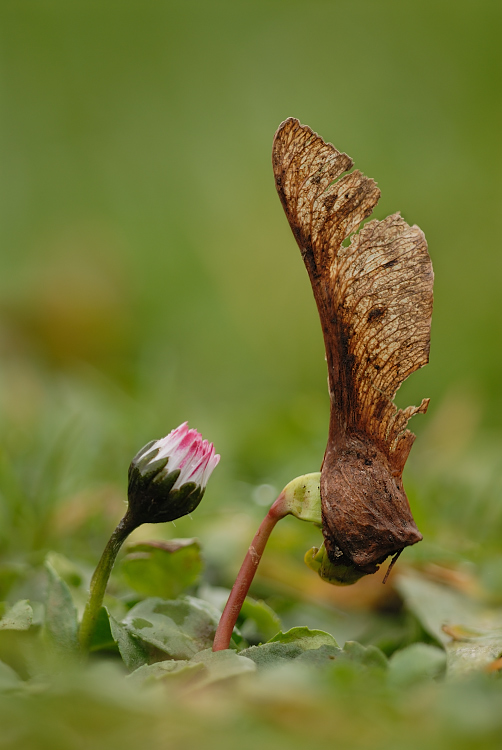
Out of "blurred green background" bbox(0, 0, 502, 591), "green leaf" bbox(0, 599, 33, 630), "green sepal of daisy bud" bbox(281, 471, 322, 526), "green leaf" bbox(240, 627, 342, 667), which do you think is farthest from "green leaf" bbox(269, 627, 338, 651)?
"blurred green background" bbox(0, 0, 502, 591)

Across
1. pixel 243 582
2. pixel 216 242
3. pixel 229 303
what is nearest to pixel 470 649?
pixel 243 582

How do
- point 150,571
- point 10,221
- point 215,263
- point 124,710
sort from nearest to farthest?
1. point 124,710
2. point 150,571
3. point 215,263
4. point 10,221

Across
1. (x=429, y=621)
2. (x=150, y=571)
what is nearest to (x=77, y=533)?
(x=150, y=571)

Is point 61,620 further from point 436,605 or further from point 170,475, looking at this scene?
point 436,605

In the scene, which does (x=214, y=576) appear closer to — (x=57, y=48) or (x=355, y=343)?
(x=355, y=343)

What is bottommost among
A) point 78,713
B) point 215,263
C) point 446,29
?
point 78,713
